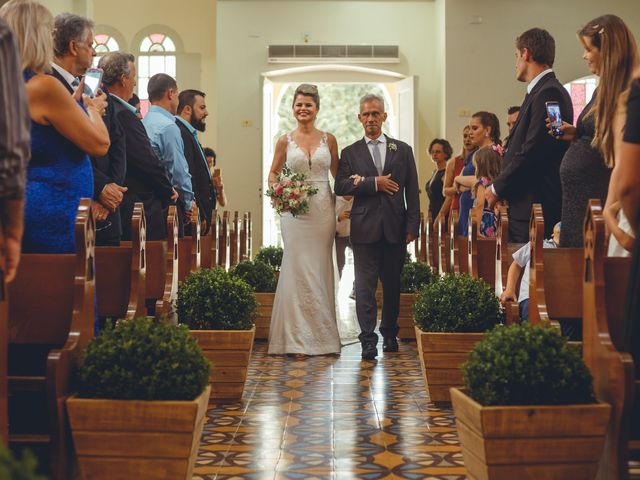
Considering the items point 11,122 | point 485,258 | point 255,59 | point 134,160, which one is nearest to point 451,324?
point 485,258

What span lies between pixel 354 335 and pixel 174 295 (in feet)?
12.2

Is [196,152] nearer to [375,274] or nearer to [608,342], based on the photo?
[375,274]

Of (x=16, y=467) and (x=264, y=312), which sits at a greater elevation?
(x=16, y=467)

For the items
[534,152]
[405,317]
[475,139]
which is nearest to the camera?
[534,152]

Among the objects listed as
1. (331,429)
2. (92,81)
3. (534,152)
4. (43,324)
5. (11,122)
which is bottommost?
(331,429)

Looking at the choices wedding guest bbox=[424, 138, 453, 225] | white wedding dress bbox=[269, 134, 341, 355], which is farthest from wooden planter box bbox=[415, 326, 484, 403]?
wedding guest bbox=[424, 138, 453, 225]

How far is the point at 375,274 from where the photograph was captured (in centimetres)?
755

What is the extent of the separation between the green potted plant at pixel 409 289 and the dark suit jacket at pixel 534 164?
2411 mm

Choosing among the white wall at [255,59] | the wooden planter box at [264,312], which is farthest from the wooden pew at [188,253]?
the white wall at [255,59]

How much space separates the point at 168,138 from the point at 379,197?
1.67 m

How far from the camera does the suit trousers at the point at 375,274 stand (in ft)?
24.5

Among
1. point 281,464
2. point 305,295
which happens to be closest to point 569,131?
point 281,464

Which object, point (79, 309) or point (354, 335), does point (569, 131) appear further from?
point (354, 335)

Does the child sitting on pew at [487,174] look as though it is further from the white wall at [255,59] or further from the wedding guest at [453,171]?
the white wall at [255,59]
